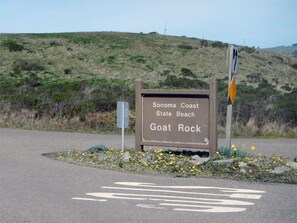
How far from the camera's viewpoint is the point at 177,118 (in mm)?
14320

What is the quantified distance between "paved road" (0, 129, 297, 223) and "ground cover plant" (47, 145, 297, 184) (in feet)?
1.40

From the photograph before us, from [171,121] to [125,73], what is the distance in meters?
45.8

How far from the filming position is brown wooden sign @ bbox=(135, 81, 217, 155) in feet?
45.6

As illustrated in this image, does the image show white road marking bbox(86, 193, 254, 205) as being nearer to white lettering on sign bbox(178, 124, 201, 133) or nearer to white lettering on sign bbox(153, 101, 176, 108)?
white lettering on sign bbox(178, 124, 201, 133)

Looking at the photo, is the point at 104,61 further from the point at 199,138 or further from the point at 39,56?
the point at 199,138

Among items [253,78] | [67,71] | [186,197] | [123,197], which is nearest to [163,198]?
[186,197]

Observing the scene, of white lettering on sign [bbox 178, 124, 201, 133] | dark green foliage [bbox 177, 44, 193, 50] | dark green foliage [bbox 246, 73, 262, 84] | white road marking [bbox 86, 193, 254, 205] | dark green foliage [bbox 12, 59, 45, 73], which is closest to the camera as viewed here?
white road marking [bbox 86, 193, 254, 205]

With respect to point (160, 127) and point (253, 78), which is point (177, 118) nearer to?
point (160, 127)

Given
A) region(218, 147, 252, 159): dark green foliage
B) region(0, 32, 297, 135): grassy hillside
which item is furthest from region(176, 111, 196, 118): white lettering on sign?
region(0, 32, 297, 135): grassy hillside

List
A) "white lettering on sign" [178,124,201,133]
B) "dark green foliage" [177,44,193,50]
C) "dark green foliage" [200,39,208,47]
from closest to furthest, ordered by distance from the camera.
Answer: "white lettering on sign" [178,124,201,133]
"dark green foliage" [177,44,193,50]
"dark green foliage" [200,39,208,47]

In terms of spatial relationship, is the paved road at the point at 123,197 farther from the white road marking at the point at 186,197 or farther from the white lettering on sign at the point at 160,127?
the white lettering on sign at the point at 160,127

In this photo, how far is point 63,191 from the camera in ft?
34.2

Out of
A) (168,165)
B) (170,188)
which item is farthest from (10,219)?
(168,165)

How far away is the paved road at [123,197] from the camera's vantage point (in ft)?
28.5
